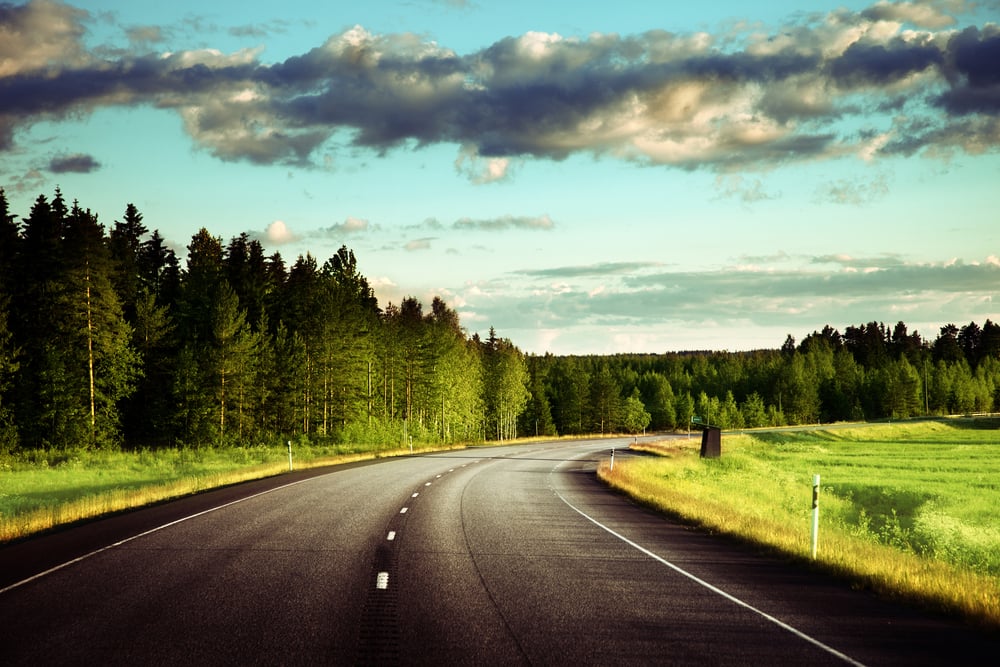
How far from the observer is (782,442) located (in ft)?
251

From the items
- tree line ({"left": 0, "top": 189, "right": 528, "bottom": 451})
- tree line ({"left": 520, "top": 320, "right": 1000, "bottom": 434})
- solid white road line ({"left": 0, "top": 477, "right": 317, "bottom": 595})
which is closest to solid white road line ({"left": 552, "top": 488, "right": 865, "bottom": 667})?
solid white road line ({"left": 0, "top": 477, "right": 317, "bottom": 595})

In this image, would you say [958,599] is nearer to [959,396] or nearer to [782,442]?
[782,442]

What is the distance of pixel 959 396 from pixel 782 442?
104 metres

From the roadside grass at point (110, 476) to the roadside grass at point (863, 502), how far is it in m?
14.1

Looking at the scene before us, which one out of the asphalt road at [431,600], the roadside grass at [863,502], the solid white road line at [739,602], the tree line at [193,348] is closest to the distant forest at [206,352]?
the tree line at [193,348]

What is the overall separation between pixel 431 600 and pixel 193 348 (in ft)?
178

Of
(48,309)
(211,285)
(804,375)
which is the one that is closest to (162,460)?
(48,309)

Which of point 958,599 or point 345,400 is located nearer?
point 958,599

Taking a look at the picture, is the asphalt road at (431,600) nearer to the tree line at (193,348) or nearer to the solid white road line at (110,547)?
the solid white road line at (110,547)

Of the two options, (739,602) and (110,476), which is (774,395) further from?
(739,602)

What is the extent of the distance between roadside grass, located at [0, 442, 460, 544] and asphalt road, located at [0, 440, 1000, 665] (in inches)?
74.3

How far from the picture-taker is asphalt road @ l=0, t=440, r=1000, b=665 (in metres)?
6.78

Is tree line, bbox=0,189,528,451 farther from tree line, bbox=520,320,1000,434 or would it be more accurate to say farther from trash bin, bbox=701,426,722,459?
tree line, bbox=520,320,1000,434

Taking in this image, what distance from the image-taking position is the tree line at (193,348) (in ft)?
150
